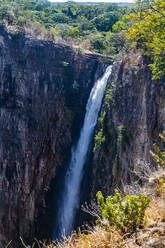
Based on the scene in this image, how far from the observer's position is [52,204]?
50.0 feet

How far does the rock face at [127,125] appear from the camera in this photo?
26.9ft

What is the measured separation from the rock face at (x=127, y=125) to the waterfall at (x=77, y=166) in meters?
1.72

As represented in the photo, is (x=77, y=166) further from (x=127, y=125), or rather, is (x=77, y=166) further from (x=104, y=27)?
(x=104, y=27)

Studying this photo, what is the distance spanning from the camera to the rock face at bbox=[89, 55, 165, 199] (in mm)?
8188

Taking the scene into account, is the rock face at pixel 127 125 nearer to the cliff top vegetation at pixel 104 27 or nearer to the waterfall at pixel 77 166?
the cliff top vegetation at pixel 104 27

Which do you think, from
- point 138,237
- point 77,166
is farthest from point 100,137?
point 138,237

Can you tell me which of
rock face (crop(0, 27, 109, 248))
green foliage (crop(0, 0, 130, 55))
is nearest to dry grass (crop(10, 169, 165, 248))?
rock face (crop(0, 27, 109, 248))

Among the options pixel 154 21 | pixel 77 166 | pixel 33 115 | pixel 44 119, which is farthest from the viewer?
pixel 44 119

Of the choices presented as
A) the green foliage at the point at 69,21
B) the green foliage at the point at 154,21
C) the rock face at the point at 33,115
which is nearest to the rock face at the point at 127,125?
the green foliage at the point at 154,21

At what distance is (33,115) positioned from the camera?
1623cm

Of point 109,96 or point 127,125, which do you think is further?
point 109,96

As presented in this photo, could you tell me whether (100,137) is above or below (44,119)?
above

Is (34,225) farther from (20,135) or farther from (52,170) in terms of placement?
(20,135)

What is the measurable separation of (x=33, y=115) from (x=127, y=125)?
29.6 feet
